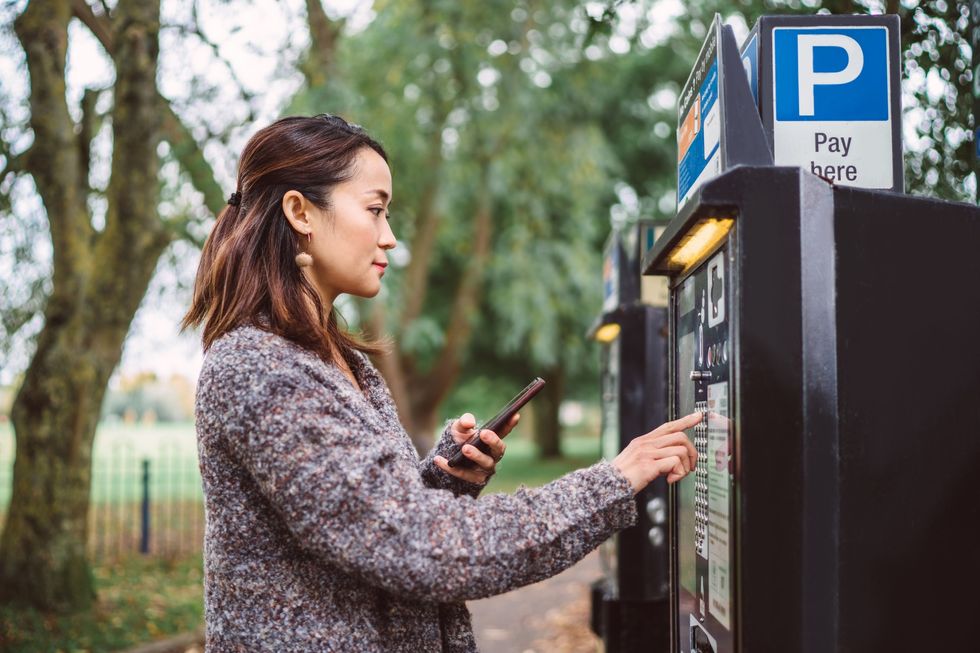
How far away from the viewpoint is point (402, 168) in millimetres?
12188

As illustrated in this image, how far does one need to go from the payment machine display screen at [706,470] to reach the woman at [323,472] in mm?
84

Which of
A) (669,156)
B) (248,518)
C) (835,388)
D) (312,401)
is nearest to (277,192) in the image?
(312,401)

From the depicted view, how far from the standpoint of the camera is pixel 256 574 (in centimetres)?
155

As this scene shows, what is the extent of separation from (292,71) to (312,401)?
7437mm

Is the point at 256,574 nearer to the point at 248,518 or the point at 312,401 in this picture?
the point at 248,518

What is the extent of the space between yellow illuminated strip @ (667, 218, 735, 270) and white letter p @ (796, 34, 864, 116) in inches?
13.3

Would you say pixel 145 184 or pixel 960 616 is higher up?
pixel 145 184

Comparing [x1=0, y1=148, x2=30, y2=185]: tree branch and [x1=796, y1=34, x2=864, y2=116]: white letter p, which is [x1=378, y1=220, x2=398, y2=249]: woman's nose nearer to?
[x1=796, y1=34, x2=864, y2=116]: white letter p

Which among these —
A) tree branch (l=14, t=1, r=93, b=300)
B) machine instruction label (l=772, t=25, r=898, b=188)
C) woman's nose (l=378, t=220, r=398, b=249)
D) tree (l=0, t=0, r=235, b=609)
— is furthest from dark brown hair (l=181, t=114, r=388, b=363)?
tree branch (l=14, t=1, r=93, b=300)

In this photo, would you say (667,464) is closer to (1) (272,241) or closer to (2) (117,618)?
(1) (272,241)

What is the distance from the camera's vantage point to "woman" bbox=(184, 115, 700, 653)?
1.42 meters

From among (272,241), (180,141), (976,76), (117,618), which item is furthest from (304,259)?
(180,141)

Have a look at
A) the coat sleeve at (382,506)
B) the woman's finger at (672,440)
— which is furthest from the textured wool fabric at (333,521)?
the woman's finger at (672,440)

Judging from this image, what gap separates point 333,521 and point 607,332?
3409 millimetres
